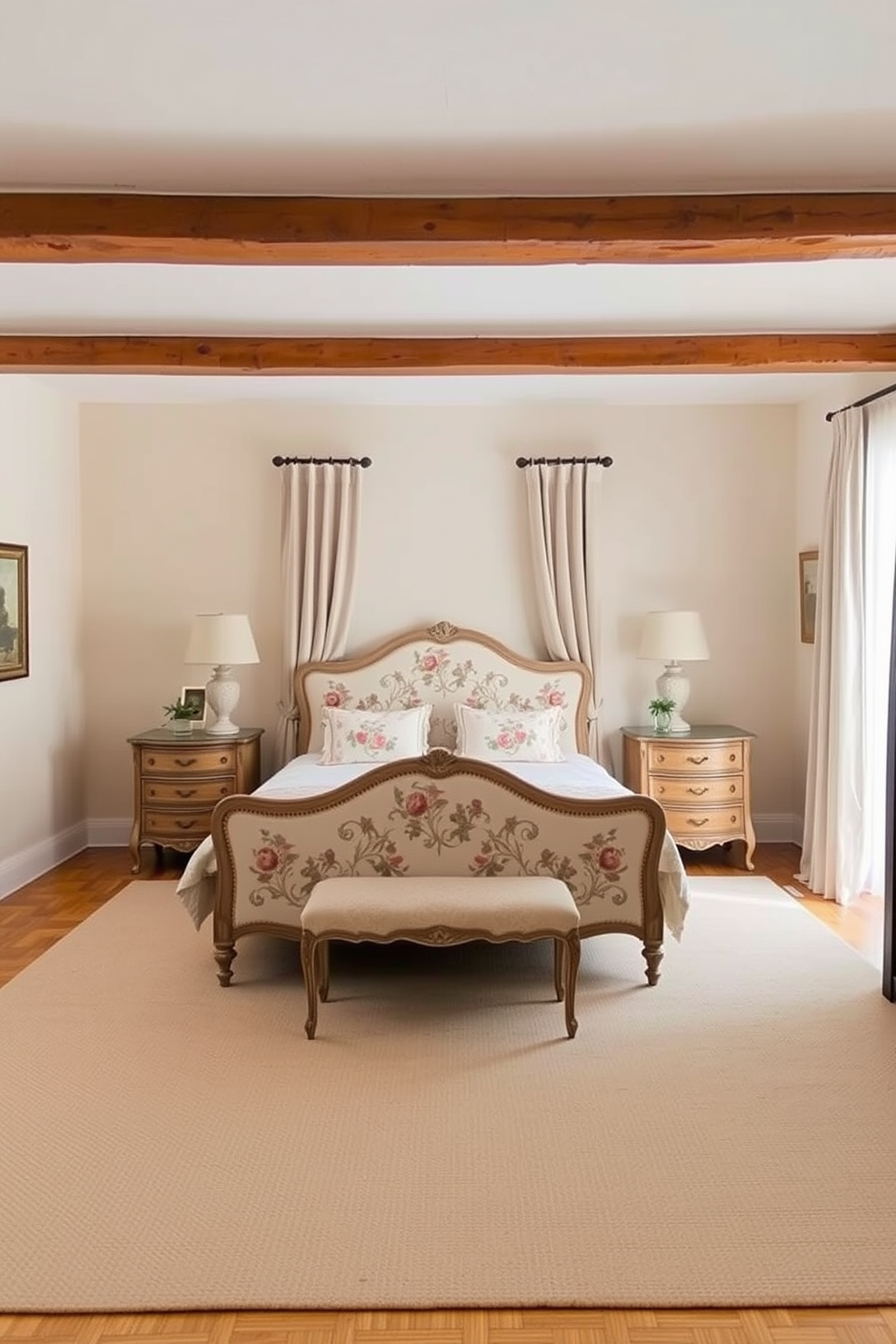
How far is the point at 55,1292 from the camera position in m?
2.32

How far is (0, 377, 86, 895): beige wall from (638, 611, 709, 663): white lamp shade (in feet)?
11.7

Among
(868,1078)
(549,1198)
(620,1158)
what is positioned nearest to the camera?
(549,1198)

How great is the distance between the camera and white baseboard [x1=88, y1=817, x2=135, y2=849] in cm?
678

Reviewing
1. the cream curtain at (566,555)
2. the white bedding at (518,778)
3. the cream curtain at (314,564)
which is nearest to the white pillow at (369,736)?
the white bedding at (518,778)

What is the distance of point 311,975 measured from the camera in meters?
3.64

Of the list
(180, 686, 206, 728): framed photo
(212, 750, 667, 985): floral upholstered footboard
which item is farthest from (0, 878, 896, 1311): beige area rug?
(180, 686, 206, 728): framed photo

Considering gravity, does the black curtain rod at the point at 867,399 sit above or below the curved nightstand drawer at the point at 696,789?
above

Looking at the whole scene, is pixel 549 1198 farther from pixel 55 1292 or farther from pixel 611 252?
pixel 611 252

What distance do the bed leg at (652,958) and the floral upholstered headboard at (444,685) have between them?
2293 mm

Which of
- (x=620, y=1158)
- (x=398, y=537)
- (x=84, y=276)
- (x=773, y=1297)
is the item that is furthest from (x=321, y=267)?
(x=773, y=1297)

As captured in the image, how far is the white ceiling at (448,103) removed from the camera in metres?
2.35

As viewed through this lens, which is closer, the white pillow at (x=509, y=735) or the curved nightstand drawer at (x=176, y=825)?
the white pillow at (x=509, y=735)

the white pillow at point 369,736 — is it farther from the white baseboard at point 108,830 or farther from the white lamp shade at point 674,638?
the white baseboard at point 108,830

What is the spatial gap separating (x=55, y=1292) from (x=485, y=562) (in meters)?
4.93
